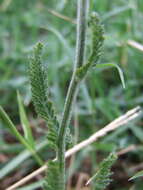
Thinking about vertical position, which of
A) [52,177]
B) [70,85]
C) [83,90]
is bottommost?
[83,90]

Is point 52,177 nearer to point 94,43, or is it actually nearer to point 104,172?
point 104,172

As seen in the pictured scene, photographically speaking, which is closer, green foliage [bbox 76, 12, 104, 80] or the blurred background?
green foliage [bbox 76, 12, 104, 80]

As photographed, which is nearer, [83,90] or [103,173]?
[103,173]

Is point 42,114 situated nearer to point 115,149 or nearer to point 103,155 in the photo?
point 115,149

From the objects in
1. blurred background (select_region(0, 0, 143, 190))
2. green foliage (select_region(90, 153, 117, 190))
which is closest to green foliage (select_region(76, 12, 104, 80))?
green foliage (select_region(90, 153, 117, 190))

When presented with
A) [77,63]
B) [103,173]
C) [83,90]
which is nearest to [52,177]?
[103,173]

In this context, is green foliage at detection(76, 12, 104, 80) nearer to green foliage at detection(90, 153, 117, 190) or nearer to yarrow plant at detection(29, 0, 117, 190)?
yarrow plant at detection(29, 0, 117, 190)

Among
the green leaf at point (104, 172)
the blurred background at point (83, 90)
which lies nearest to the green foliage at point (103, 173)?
the green leaf at point (104, 172)
